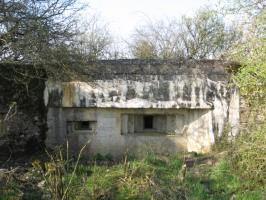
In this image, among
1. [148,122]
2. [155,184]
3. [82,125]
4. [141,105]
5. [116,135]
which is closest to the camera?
[155,184]

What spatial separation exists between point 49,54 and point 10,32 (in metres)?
0.82

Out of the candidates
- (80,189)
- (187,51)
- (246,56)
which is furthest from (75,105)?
(187,51)

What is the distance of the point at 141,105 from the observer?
933 cm

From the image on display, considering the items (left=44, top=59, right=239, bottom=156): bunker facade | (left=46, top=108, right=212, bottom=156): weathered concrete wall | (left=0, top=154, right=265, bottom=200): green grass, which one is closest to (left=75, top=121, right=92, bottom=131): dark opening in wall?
(left=44, top=59, right=239, bottom=156): bunker facade

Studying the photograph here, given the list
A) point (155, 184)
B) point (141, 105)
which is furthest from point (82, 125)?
point (155, 184)

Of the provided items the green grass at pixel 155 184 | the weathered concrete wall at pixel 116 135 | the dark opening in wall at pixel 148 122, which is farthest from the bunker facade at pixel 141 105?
the green grass at pixel 155 184

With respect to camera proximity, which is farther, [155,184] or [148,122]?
[148,122]

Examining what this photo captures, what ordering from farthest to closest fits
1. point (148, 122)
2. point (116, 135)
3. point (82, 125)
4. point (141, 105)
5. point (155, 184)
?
point (148, 122), point (82, 125), point (116, 135), point (141, 105), point (155, 184)

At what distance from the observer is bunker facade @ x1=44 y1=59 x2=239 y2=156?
30.4 feet

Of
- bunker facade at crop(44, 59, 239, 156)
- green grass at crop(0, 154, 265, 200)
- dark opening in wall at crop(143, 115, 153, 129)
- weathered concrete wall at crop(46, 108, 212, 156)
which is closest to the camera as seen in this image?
green grass at crop(0, 154, 265, 200)

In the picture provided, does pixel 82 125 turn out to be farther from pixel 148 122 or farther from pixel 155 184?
pixel 155 184

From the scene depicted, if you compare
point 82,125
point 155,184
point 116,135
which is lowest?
point 155,184

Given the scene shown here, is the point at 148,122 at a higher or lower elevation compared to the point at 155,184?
higher

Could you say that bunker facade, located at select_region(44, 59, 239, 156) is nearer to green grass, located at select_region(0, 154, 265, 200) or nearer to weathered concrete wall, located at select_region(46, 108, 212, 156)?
weathered concrete wall, located at select_region(46, 108, 212, 156)
